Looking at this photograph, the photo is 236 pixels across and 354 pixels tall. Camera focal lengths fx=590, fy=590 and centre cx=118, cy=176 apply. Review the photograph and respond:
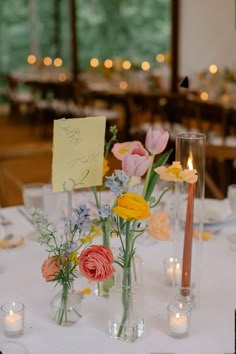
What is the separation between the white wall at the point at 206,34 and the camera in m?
6.59

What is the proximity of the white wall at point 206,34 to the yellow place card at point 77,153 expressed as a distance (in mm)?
5412

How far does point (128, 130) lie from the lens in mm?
6270

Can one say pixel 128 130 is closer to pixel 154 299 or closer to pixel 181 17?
pixel 181 17

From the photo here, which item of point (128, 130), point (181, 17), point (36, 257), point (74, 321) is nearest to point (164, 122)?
point (128, 130)

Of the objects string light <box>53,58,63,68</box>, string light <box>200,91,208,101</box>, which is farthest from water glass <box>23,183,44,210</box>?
string light <box>53,58,63,68</box>

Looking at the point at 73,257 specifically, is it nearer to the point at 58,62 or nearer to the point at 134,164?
the point at 134,164

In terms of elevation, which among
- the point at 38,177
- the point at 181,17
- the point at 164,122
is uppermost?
the point at 181,17

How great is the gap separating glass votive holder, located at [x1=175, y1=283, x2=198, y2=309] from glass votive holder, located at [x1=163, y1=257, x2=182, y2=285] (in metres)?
0.02

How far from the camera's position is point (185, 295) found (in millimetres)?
1235

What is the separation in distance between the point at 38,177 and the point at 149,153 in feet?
14.7

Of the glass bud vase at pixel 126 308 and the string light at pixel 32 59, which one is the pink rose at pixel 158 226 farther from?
the string light at pixel 32 59

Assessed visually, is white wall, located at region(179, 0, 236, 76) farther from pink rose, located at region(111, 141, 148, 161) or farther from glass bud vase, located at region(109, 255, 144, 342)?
glass bud vase, located at region(109, 255, 144, 342)

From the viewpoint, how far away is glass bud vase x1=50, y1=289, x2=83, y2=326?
45.2 inches

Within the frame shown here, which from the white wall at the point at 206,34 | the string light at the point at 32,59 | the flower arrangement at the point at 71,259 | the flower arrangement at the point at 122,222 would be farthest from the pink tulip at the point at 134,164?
the string light at the point at 32,59
